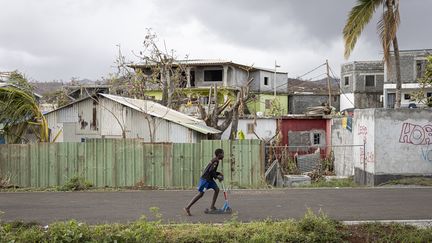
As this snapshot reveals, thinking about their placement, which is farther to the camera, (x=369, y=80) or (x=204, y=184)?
(x=369, y=80)

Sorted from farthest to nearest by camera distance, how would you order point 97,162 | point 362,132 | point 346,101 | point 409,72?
point 346,101 → point 409,72 → point 362,132 → point 97,162

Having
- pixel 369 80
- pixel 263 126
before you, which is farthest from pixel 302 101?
pixel 263 126

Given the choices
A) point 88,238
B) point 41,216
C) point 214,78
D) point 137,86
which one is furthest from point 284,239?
point 214,78

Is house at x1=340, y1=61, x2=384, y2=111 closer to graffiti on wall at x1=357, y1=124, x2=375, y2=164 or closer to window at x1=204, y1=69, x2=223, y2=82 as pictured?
window at x1=204, y1=69, x2=223, y2=82

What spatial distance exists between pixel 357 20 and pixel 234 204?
28.9ft

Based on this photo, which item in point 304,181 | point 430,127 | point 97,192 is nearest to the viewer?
point 97,192

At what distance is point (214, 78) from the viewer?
50625 millimetres

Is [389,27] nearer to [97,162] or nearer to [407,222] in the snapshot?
[407,222]

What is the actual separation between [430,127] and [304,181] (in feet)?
16.5

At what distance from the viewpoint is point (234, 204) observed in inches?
526

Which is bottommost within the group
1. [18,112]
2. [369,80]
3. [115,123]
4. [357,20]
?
[115,123]

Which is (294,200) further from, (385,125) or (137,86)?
(137,86)

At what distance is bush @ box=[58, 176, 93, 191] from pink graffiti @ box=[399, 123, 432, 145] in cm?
1096

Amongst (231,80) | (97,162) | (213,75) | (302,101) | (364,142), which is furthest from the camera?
(302,101)
